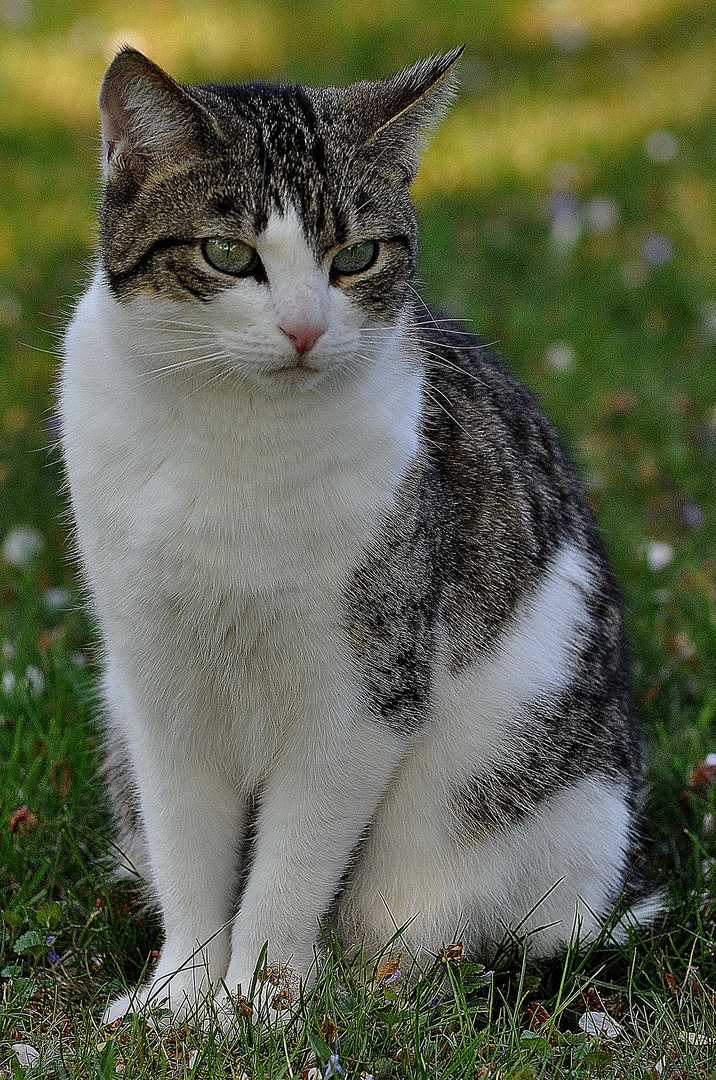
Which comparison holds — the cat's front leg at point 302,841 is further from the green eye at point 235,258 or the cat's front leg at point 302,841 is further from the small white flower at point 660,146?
the small white flower at point 660,146

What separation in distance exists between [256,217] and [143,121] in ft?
0.87

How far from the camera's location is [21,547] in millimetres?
4129

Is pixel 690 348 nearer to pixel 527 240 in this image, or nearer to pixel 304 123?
pixel 527 240

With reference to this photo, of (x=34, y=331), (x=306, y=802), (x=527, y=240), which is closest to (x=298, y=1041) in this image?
(x=306, y=802)

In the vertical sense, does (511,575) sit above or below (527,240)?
below

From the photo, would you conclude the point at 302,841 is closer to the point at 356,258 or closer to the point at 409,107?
the point at 356,258

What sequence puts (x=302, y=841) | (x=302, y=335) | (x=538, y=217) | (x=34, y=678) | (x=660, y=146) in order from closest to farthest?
(x=302, y=335), (x=302, y=841), (x=34, y=678), (x=538, y=217), (x=660, y=146)

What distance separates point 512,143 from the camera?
6613 mm

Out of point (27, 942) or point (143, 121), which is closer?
point (143, 121)

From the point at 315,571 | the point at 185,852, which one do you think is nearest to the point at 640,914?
the point at 185,852

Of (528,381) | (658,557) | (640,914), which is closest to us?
(640,914)

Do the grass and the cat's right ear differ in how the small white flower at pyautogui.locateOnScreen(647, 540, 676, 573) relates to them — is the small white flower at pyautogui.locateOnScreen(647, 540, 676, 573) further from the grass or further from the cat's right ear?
the cat's right ear

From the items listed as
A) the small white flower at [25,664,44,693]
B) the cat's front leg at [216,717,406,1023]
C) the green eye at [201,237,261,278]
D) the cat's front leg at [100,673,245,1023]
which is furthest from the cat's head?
the small white flower at [25,664,44,693]

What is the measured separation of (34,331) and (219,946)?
10.3ft
